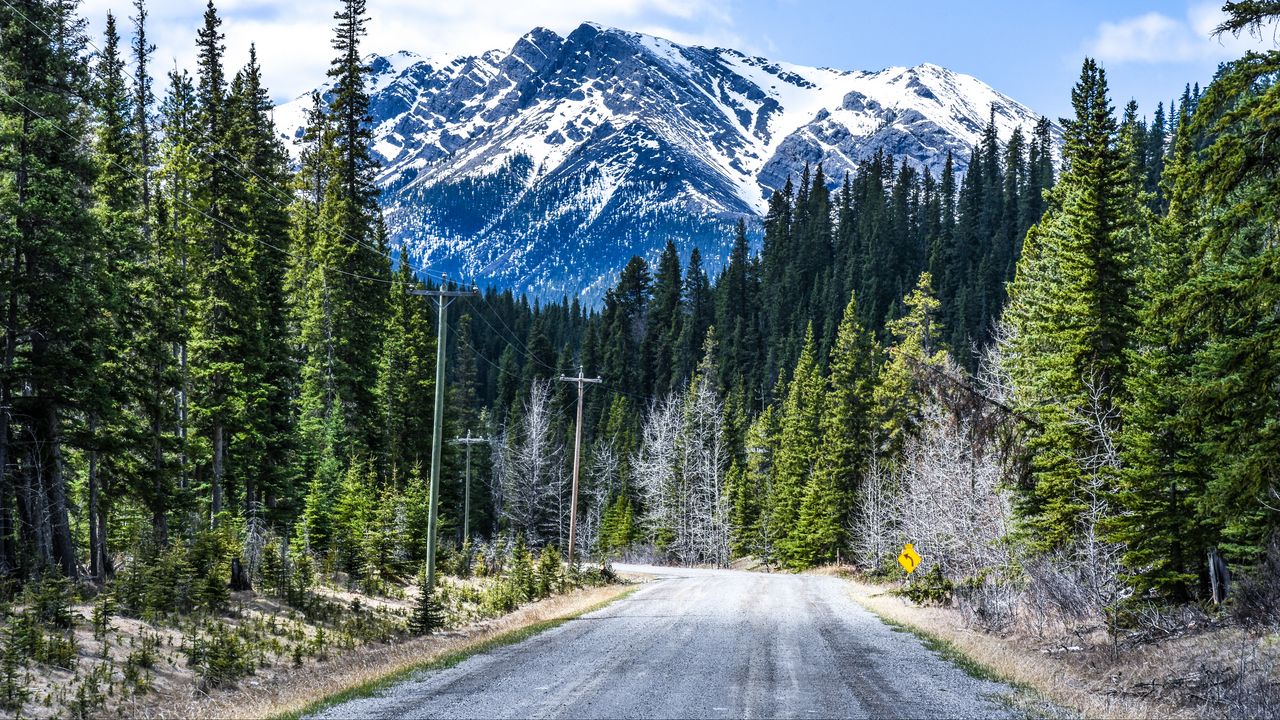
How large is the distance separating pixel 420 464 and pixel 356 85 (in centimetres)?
1786

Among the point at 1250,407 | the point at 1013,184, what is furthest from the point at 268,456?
the point at 1013,184

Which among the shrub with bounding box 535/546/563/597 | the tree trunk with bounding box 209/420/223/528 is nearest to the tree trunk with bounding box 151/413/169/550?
the tree trunk with bounding box 209/420/223/528

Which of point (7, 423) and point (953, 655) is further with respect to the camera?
point (7, 423)

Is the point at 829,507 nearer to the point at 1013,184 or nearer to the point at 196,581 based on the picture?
the point at 196,581

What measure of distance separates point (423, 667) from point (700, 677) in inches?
187

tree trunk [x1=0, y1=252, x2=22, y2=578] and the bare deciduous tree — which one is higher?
tree trunk [x1=0, y1=252, x2=22, y2=578]

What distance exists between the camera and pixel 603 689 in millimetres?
12523

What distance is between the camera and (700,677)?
44.9 ft

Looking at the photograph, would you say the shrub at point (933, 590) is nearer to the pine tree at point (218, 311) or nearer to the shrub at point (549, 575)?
the shrub at point (549, 575)

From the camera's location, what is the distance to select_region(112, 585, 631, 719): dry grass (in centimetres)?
1273

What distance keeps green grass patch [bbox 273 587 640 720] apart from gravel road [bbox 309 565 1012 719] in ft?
1.02

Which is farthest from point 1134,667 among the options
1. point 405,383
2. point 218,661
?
point 405,383

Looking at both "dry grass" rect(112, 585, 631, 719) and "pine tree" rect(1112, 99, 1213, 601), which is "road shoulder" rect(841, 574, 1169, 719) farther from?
"dry grass" rect(112, 585, 631, 719)

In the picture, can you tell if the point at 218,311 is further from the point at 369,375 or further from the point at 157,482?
the point at 369,375
